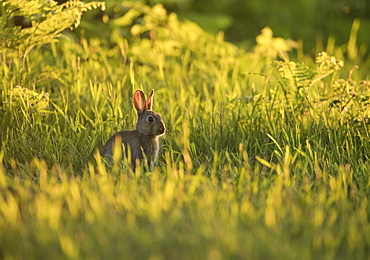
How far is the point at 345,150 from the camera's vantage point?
5.48 metres

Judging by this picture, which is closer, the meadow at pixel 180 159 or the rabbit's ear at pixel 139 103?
the meadow at pixel 180 159

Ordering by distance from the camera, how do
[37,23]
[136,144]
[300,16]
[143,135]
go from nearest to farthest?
[136,144] < [143,135] < [37,23] < [300,16]

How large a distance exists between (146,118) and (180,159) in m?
0.48

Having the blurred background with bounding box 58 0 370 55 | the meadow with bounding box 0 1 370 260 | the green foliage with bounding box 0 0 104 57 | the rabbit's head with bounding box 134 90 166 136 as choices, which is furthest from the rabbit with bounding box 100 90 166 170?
the blurred background with bounding box 58 0 370 55

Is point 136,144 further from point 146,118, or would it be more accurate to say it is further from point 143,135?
point 146,118

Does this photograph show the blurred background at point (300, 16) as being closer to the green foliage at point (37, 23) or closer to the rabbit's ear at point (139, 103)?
the green foliage at point (37, 23)

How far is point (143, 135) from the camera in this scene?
554 centimetres

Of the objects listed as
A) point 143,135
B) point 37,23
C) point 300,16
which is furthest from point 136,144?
point 300,16

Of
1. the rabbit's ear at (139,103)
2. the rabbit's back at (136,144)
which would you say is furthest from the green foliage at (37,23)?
the rabbit's back at (136,144)

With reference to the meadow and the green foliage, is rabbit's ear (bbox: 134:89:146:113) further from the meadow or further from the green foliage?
the green foliage

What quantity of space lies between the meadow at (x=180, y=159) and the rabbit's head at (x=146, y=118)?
7.6 inches

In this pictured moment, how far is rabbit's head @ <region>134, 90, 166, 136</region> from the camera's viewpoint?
552 cm

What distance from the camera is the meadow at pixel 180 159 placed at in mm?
3402

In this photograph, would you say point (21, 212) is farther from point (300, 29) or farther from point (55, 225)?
point (300, 29)
